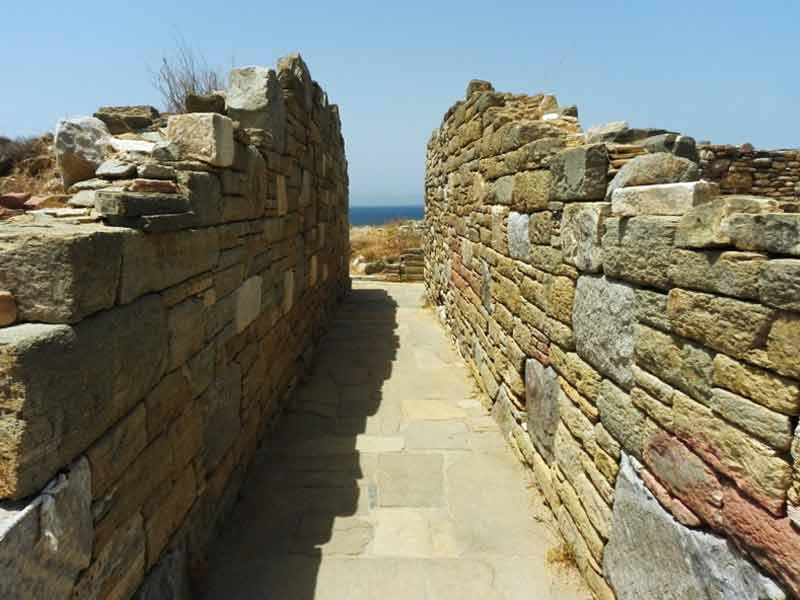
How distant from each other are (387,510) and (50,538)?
2096 mm

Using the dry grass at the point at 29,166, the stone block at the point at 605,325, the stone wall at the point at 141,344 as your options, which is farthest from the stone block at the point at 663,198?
the dry grass at the point at 29,166

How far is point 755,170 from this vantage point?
5746mm

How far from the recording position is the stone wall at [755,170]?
567 centimetres

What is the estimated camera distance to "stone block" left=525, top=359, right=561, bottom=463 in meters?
3.28

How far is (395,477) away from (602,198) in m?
2.30

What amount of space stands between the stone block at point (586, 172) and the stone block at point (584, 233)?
7 cm

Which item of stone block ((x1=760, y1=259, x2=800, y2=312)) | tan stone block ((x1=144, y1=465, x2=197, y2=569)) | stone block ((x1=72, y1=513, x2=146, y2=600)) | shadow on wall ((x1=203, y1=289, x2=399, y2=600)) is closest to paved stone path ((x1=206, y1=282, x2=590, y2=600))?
shadow on wall ((x1=203, y1=289, x2=399, y2=600))

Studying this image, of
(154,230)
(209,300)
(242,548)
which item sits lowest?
(242,548)

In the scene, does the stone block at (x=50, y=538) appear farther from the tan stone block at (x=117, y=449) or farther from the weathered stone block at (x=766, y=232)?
the weathered stone block at (x=766, y=232)

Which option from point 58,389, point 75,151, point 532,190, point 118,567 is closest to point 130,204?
point 58,389

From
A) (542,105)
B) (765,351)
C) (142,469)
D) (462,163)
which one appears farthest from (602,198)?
(462,163)

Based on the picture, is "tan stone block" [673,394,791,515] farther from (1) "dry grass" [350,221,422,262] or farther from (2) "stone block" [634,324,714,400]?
(1) "dry grass" [350,221,422,262]

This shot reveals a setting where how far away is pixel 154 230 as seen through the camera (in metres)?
2.10

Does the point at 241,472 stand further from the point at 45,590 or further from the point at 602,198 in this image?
the point at 602,198
